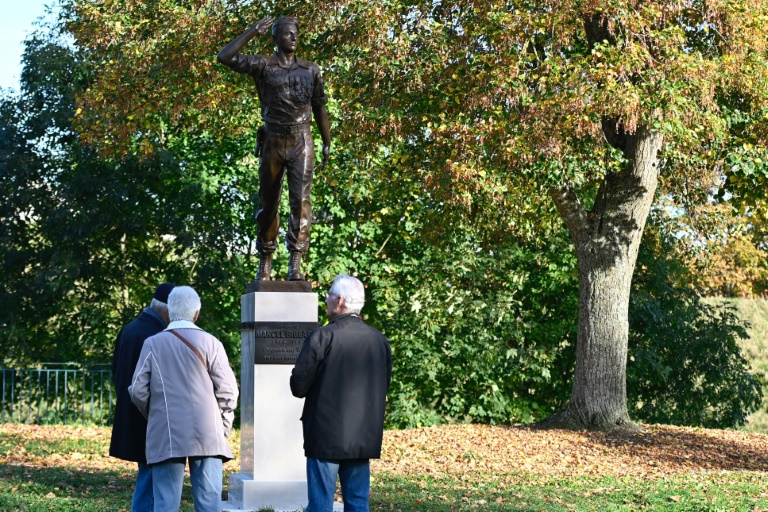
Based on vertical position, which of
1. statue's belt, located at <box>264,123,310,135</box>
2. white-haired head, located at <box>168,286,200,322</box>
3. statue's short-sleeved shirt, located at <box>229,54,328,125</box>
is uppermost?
statue's short-sleeved shirt, located at <box>229,54,328,125</box>

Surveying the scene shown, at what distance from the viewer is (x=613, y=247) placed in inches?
633

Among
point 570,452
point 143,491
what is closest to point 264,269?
point 143,491

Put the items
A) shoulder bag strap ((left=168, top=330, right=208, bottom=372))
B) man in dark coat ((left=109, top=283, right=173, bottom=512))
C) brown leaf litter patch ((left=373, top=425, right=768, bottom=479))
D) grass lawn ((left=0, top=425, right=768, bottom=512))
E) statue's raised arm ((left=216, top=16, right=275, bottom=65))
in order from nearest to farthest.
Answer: shoulder bag strap ((left=168, top=330, right=208, bottom=372))
man in dark coat ((left=109, top=283, right=173, bottom=512))
statue's raised arm ((left=216, top=16, right=275, bottom=65))
grass lawn ((left=0, top=425, right=768, bottom=512))
brown leaf litter patch ((left=373, top=425, right=768, bottom=479))

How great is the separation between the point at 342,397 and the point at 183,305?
44.3 inches

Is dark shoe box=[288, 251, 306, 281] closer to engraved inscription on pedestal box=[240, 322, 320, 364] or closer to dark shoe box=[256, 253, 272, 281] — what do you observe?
dark shoe box=[256, 253, 272, 281]

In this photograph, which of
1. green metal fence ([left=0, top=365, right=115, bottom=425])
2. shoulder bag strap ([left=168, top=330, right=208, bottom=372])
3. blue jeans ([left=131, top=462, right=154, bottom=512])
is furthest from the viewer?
green metal fence ([left=0, top=365, right=115, bottom=425])

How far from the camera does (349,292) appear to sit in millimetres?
5953

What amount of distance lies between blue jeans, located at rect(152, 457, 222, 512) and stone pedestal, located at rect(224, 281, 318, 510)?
8.91 ft

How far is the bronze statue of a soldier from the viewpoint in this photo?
30.1 ft

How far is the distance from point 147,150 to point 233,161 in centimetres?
309

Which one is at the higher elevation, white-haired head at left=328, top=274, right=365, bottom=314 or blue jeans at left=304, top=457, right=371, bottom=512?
white-haired head at left=328, top=274, right=365, bottom=314

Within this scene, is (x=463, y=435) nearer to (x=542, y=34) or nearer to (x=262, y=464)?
(x=542, y=34)

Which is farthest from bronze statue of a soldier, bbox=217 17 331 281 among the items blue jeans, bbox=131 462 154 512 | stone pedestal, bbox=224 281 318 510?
blue jeans, bbox=131 462 154 512

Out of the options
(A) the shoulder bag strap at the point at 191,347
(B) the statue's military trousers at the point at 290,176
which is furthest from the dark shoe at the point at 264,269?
(A) the shoulder bag strap at the point at 191,347
